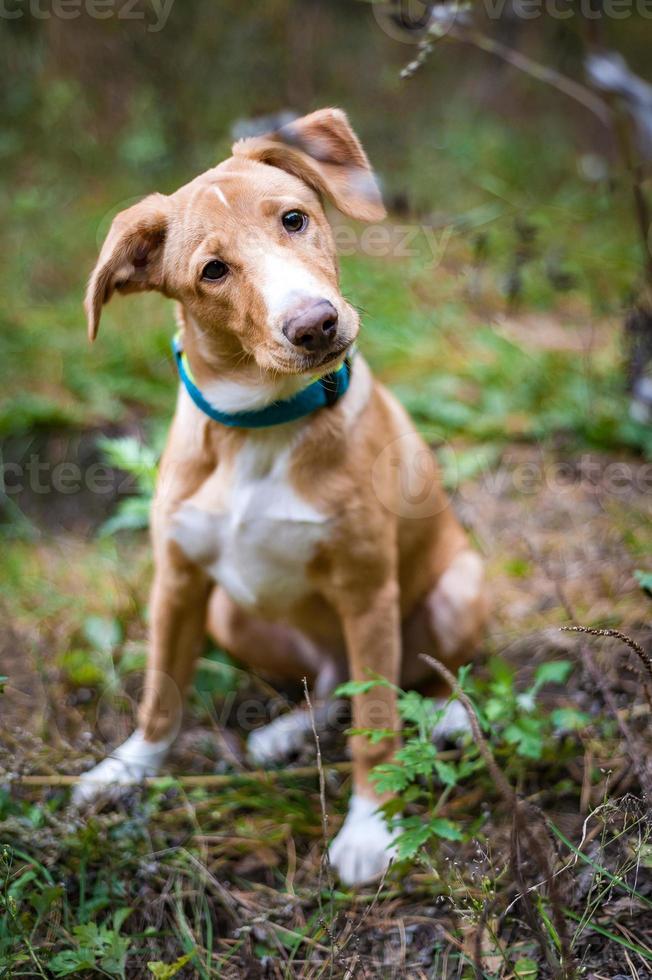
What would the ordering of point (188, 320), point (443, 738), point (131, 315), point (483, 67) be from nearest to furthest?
point (188, 320), point (443, 738), point (131, 315), point (483, 67)

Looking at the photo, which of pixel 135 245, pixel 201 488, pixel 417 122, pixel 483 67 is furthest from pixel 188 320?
pixel 483 67

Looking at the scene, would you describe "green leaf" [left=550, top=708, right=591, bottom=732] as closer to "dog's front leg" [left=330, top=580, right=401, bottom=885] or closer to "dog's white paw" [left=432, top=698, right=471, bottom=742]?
"dog's white paw" [left=432, top=698, right=471, bottom=742]

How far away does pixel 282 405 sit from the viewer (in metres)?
2.18

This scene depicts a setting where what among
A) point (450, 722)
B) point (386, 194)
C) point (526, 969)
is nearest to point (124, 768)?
point (450, 722)

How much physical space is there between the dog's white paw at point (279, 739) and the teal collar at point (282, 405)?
1.00m

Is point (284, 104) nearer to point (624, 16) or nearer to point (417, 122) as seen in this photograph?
point (417, 122)

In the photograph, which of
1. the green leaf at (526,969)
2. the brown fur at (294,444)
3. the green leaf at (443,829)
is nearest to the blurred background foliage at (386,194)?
the brown fur at (294,444)

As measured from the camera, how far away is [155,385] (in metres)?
4.30

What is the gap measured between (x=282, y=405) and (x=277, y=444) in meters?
0.11

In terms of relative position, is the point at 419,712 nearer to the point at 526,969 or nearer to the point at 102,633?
the point at 526,969

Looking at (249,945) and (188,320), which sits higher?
(188,320)

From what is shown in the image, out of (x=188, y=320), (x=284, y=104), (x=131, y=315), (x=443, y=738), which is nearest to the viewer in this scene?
(x=188, y=320)

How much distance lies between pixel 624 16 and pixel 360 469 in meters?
5.67

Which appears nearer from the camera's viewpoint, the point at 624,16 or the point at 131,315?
the point at 131,315
